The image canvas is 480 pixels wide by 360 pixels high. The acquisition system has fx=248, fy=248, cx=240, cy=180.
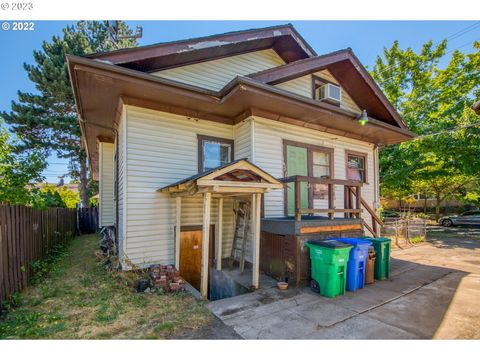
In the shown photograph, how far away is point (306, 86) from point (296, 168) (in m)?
2.73

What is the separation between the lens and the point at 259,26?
22.4ft

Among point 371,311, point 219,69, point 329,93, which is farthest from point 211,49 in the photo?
point 371,311

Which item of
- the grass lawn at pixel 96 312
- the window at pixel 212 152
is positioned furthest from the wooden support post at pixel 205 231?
the window at pixel 212 152

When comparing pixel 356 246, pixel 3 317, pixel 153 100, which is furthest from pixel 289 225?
pixel 3 317

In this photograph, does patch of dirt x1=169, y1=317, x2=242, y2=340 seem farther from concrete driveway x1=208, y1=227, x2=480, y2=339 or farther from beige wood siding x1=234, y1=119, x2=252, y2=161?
beige wood siding x1=234, y1=119, x2=252, y2=161

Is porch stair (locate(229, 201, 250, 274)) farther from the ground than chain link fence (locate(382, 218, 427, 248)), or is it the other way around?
porch stair (locate(229, 201, 250, 274))

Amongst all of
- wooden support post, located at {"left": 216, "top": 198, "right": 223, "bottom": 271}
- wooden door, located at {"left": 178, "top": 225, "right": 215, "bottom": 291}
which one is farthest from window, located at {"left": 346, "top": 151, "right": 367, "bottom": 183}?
wooden door, located at {"left": 178, "top": 225, "right": 215, "bottom": 291}

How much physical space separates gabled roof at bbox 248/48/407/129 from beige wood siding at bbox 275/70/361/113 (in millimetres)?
157

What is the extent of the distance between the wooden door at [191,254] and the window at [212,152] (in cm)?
167

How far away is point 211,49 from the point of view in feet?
21.8

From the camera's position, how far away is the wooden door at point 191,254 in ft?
21.1

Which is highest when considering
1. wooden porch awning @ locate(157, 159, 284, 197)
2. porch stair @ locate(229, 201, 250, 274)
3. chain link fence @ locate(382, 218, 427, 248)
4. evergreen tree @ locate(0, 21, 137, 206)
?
evergreen tree @ locate(0, 21, 137, 206)

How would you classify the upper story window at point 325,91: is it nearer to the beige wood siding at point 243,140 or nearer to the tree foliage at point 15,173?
the beige wood siding at point 243,140

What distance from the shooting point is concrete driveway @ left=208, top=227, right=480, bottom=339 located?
11.0ft
